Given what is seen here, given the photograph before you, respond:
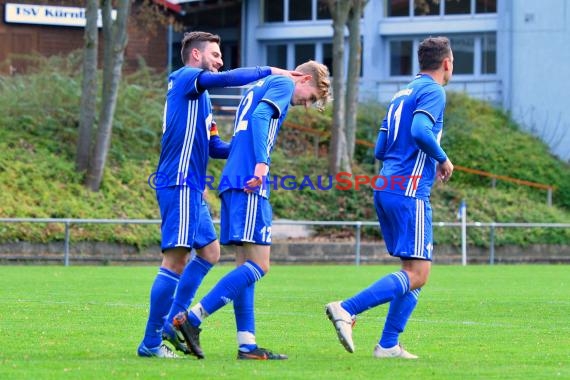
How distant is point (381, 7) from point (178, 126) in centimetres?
3895

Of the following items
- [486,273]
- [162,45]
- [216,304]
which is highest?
[162,45]

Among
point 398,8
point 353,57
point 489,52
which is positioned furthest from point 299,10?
point 353,57

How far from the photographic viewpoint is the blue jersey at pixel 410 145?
954cm

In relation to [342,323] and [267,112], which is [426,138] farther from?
[342,323]

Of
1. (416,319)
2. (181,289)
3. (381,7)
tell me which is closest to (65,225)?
(416,319)

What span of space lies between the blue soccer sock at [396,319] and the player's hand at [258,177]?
1.32 m

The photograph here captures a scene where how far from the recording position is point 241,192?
9.24 m

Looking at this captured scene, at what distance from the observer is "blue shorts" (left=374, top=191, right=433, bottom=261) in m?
9.49

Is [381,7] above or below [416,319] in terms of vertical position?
above

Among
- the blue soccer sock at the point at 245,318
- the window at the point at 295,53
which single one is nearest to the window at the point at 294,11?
the window at the point at 295,53

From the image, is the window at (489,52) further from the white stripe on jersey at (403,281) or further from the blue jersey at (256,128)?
the blue jersey at (256,128)

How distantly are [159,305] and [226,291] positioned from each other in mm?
533

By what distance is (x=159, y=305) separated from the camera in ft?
30.9

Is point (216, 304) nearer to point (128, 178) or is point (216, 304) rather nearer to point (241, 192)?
point (241, 192)
